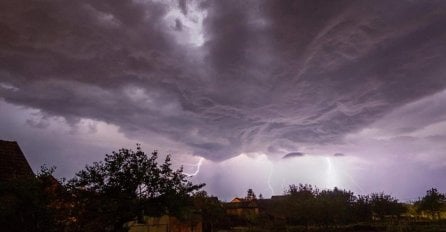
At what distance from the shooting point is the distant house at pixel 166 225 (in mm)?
43009

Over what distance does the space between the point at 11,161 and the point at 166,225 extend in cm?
2310

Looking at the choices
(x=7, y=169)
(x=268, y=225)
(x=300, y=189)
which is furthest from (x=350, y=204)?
(x=7, y=169)

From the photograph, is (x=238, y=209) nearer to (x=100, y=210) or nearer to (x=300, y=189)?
(x=300, y=189)

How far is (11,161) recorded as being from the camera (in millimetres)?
26188

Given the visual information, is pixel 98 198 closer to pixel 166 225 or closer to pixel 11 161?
pixel 11 161

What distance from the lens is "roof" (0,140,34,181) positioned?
82.0 ft

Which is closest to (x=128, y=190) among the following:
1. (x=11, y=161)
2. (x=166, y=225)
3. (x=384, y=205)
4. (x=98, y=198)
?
(x=98, y=198)

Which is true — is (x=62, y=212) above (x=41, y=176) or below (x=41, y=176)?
below

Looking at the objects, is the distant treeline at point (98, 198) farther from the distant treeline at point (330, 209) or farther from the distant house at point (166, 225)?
the distant treeline at point (330, 209)

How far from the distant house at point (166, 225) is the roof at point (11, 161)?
17576mm

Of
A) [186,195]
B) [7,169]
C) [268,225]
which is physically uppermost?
[7,169]

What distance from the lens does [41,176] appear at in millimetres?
17125

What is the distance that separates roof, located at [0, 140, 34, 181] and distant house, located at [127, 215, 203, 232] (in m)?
17.6

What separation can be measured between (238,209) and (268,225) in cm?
4572
